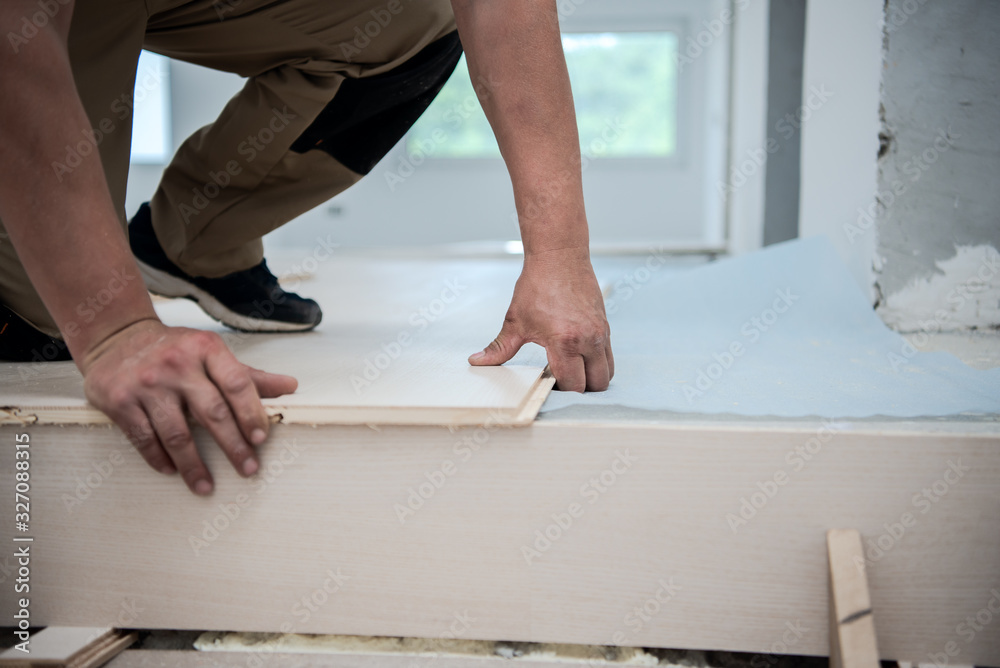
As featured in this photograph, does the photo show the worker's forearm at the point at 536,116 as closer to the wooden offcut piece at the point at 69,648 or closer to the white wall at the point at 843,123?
the wooden offcut piece at the point at 69,648

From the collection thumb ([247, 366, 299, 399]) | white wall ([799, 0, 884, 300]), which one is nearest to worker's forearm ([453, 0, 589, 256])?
thumb ([247, 366, 299, 399])

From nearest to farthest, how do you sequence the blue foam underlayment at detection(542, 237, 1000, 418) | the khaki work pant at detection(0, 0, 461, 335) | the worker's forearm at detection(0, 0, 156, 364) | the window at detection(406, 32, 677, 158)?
the worker's forearm at detection(0, 0, 156, 364) → the blue foam underlayment at detection(542, 237, 1000, 418) → the khaki work pant at detection(0, 0, 461, 335) → the window at detection(406, 32, 677, 158)

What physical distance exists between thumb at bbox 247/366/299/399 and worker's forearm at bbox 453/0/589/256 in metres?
0.30

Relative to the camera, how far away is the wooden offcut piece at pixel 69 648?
2.17ft

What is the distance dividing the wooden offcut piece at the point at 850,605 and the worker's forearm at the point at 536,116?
392 millimetres

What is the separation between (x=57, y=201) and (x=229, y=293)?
61 centimetres

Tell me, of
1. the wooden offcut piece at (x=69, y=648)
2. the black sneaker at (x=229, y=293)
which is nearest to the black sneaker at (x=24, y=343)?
the black sneaker at (x=229, y=293)

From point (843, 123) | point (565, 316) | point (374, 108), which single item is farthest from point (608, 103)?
point (565, 316)

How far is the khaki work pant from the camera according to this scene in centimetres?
95

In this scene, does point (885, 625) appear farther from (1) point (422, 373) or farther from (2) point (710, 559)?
(1) point (422, 373)

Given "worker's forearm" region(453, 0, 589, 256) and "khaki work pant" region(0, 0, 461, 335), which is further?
"khaki work pant" region(0, 0, 461, 335)

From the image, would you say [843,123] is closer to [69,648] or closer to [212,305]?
[212,305]

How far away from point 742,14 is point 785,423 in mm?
2925

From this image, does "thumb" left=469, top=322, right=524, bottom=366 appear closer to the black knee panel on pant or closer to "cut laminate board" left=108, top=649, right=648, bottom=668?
"cut laminate board" left=108, top=649, right=648, bottom=668
